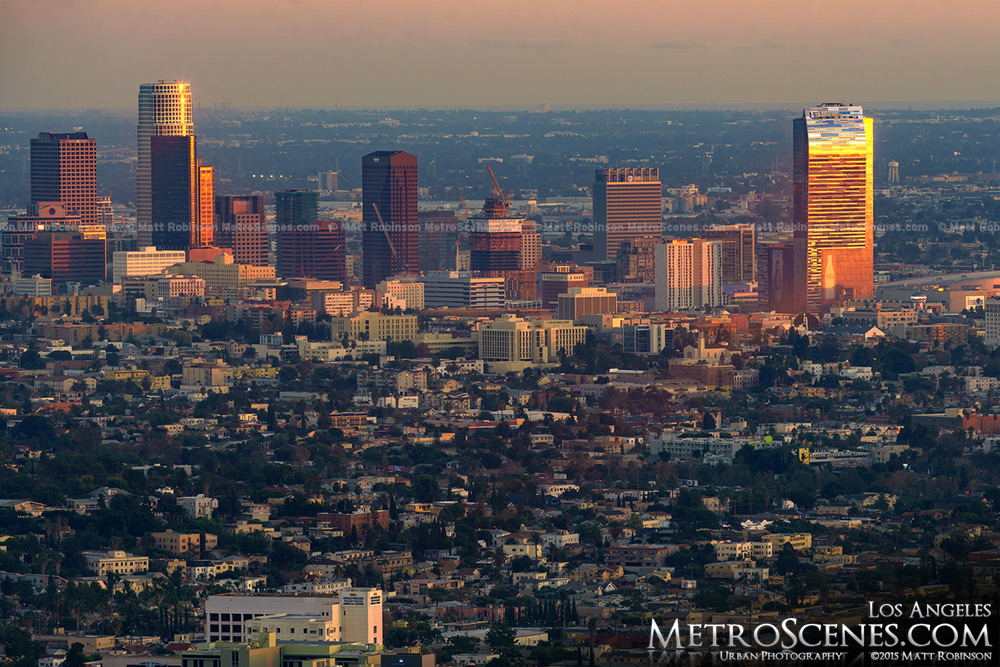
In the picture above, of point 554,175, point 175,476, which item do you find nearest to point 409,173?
point 554,175

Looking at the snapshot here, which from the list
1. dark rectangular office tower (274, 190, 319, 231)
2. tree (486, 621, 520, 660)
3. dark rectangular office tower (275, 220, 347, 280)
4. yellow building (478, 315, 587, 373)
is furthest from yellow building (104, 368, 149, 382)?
tree (486, 621, 520, 660)

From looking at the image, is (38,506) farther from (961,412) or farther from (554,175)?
(554,175)

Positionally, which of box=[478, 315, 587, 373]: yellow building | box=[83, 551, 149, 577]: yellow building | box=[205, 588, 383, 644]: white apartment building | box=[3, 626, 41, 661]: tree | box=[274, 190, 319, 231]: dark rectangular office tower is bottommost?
box=[83, 551, 149, 577]: yellow building

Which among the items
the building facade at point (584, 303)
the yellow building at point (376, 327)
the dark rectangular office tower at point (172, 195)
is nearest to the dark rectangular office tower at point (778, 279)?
the building facade at point (584, 303)

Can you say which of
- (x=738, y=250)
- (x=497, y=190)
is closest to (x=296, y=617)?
(x=738, y=250)

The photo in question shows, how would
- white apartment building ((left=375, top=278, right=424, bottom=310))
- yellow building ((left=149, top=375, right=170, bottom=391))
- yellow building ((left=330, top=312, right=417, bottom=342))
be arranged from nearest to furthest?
yellow building ((left=149, top=375, right=170, bottom=391))
yellow building ((left=330, top=312, right=417, bottom=342))
white apartment building ((left=375, top=278, right=424, bottom=310))

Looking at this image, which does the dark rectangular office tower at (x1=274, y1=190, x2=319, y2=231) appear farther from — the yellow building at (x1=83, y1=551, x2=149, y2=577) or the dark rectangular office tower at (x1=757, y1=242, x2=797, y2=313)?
the yellow building at (x1=83, y1=551, x2=149, y2=577)

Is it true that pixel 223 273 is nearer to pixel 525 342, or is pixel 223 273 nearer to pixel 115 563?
pixel 525 342
